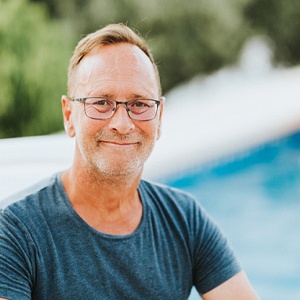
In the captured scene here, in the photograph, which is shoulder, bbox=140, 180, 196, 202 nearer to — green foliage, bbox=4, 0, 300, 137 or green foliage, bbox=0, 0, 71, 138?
green foliage, bbox=4, 0, 300, 137

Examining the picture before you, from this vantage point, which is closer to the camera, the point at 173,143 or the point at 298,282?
the point at 298,282

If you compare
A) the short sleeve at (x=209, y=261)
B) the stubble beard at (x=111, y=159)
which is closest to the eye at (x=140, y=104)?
the stubble beard at (x=111, y=159)

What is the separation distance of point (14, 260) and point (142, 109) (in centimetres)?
63

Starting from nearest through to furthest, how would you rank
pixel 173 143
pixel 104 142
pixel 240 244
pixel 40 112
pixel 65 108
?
1. pixel 104 142
2. pixel 65 108
3. pixel 240 244
4. pixel 173 143
5. pixel 40 112

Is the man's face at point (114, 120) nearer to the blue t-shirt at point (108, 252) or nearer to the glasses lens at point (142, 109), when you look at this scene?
the glasses lens at point (142, 109)

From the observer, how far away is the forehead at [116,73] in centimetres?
185

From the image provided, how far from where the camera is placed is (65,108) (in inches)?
78.6

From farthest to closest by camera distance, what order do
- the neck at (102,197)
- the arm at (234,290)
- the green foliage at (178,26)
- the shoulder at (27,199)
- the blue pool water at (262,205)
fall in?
the green foliage at (178,26)
the blue pool water at (262,205)
the arm at (234,290)
the neck at (102,197)
the shoulder at (27,199)

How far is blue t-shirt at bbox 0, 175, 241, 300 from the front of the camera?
5.59ft

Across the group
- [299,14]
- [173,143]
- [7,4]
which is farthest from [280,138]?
[299,14]

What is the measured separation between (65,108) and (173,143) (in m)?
3.99

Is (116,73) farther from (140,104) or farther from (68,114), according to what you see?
(68,114)

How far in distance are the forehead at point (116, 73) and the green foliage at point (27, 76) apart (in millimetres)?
5418

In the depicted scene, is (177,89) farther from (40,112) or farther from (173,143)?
(173,143)
